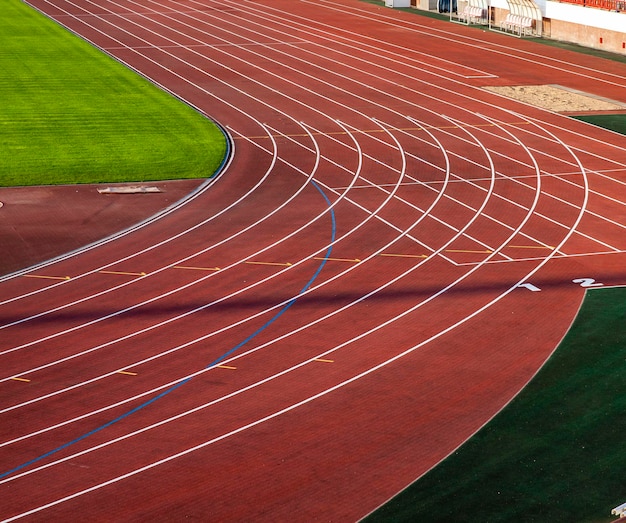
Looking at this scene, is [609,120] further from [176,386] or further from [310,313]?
[176,386]

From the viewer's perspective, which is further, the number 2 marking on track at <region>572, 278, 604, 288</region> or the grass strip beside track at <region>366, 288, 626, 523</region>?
the number 2 marking on track at <region>572, 278, 604, 288</region>

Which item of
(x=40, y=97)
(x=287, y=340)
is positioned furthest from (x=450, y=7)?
(x=287, y=340)

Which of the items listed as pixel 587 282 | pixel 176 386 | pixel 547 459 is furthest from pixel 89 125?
pixel 547 459

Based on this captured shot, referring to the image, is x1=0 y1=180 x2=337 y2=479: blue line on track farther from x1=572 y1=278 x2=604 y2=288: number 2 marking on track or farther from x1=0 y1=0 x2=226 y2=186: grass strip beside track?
x1=0 y1=0 x2=226 y2=186: grass strip beside track

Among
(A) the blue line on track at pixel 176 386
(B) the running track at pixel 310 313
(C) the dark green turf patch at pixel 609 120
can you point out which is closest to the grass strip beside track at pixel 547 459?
(B) the running track at pixel 310 313

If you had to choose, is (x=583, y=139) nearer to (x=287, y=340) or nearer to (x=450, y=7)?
(x=287, y=340)

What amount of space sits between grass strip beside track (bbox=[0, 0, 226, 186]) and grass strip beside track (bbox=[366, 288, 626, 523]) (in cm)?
1521

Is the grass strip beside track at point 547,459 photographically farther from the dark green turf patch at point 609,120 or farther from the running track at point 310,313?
the dark green turf patch at point 609,120

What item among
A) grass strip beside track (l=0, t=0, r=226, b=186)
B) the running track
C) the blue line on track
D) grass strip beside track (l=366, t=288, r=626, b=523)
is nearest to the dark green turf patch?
the running track

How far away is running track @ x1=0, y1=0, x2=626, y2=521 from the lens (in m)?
16.1

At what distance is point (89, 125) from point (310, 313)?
17.6 metres

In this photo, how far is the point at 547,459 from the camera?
16.2 metres

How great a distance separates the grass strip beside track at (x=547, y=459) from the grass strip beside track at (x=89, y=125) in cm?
1521

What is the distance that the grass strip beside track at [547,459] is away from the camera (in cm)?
1491
